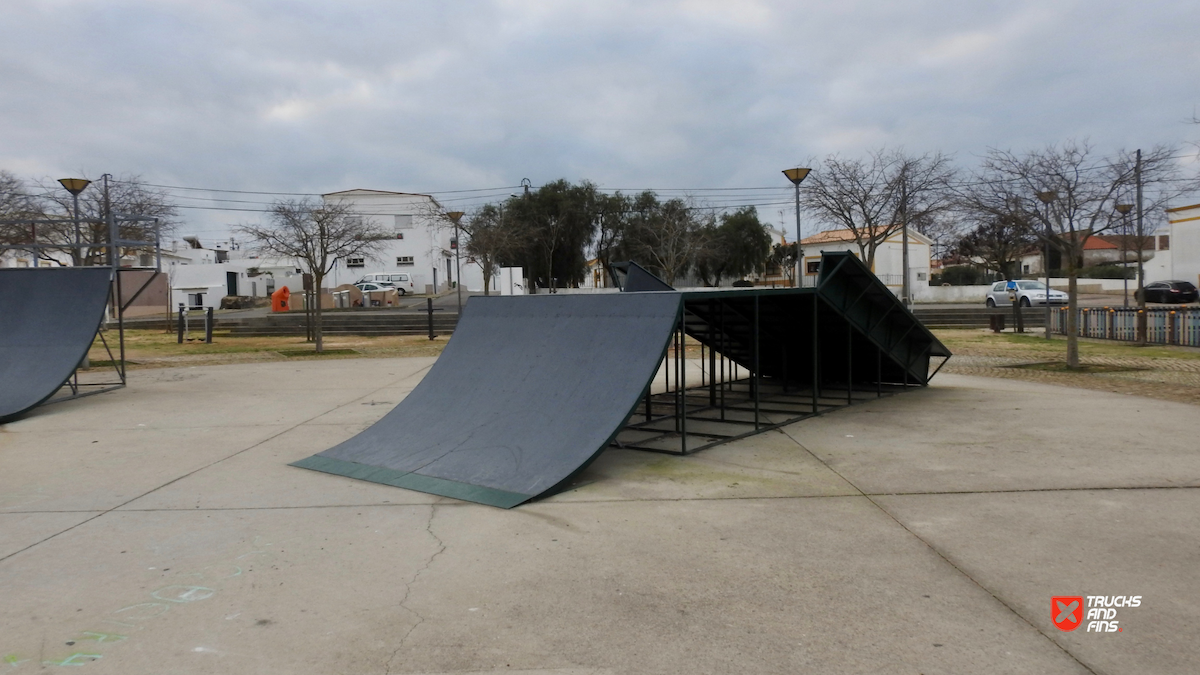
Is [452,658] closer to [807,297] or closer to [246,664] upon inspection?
[246,664]

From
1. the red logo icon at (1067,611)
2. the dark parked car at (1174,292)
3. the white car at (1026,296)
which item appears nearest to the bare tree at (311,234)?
the red logo icon at (1067,611)

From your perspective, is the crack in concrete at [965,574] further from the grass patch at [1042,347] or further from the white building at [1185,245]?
the white building at [1185,245]

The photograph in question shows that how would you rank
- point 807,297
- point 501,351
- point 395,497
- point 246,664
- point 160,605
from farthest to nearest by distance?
point 807,297, point 501,351, point 395,497, point 160,605, point 246,664

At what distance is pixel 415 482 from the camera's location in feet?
20.9

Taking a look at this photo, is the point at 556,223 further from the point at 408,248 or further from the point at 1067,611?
the point at 1067,611

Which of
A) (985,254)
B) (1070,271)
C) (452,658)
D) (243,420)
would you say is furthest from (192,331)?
(985,254)

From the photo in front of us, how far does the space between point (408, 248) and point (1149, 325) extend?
4986 centimetres

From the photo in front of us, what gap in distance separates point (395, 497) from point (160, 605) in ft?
7.18

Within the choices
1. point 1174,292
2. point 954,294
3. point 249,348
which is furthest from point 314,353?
point 954,294

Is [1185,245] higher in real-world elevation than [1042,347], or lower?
higher

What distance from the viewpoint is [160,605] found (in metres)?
3.95

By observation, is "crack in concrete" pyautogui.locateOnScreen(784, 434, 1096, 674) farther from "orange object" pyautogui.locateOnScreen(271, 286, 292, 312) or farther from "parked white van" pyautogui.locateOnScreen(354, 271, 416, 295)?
"parked white van" pyautogui.locateOnScreen(354, 271, 416, 295)

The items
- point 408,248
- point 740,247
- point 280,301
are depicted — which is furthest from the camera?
point 408,248

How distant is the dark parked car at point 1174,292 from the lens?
33.3 metres
